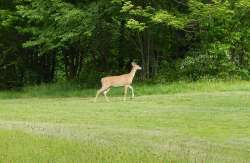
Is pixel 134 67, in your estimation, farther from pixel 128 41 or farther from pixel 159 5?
pixel 128 41

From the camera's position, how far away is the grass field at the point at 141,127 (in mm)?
11477

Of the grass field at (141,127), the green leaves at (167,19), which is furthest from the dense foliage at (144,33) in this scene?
the grass field at (141,127)

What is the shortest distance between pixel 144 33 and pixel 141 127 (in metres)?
16.3

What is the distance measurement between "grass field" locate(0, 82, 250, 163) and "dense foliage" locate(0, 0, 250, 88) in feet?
9.15

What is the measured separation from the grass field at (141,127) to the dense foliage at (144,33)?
2.79m

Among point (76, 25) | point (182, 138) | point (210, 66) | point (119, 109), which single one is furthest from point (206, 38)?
point (182, 138)

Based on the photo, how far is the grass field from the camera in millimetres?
11477

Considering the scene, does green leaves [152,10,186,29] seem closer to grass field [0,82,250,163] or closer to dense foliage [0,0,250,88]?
dense foliage [0,0,250,88]

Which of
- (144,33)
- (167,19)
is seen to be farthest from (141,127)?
(144,33)

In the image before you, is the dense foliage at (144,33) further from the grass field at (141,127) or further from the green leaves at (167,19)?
the grass field at (141,127)

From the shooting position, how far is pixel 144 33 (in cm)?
3300

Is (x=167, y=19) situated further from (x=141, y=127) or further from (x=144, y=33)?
(x=141, y=127)

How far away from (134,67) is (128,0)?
3.93 metres

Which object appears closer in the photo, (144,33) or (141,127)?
(141,127)
